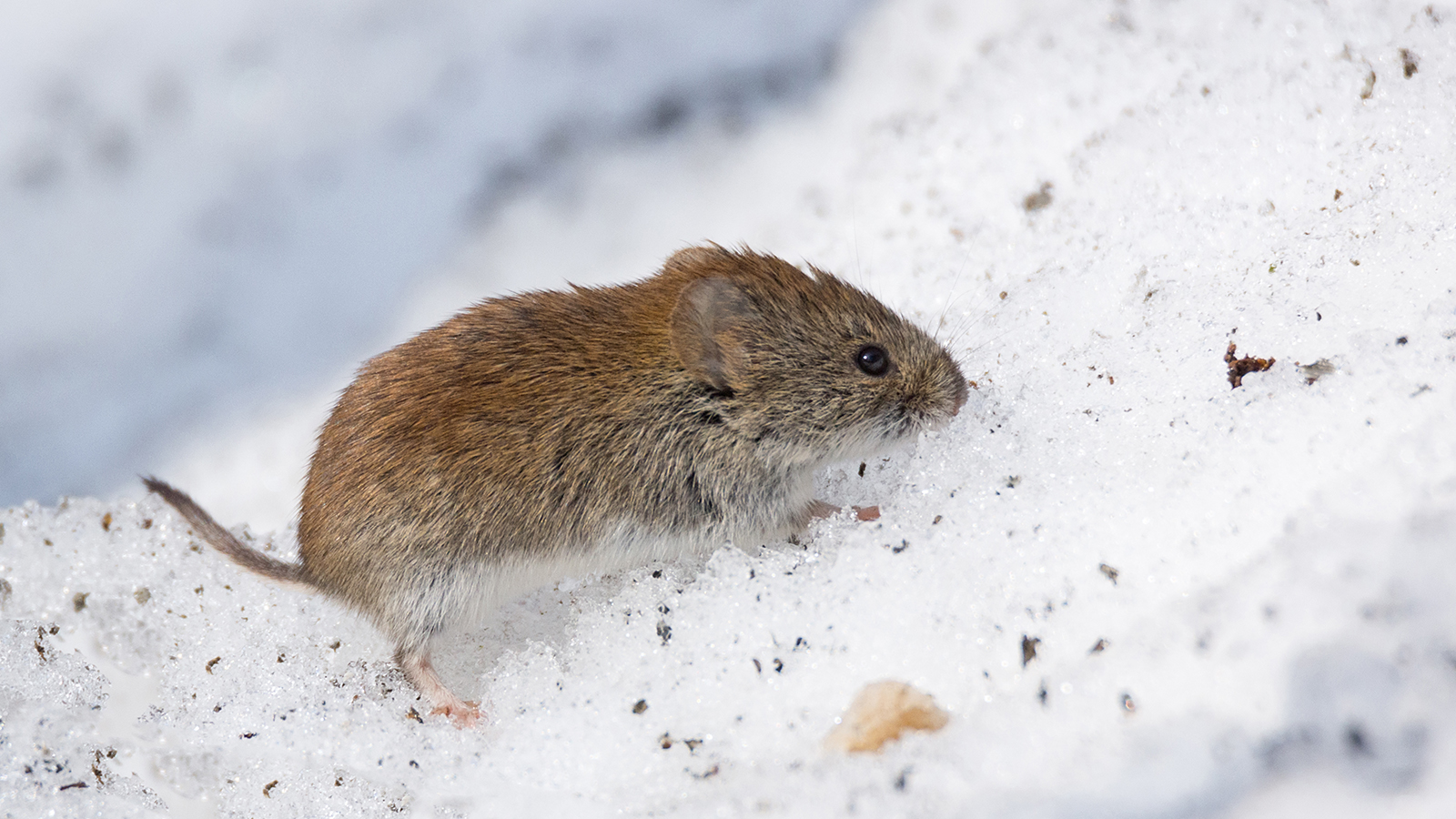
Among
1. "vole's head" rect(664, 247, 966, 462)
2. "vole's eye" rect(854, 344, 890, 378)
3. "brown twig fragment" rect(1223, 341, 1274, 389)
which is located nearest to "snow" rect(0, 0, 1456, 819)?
"brown twig fragment" rect(1223, 341, 1274, 389)

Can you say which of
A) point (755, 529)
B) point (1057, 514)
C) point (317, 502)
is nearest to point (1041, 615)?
point (1057, 514)

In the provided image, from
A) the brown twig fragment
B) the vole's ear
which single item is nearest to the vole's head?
the vole's ear

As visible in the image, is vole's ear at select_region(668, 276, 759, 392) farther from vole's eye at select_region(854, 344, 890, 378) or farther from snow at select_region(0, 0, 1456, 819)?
snow at select_region(0, 0, 1456, 819)

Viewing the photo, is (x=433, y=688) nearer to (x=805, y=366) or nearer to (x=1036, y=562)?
(x=805, y=366)

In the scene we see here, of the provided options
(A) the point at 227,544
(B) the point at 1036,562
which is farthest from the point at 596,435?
(A) the point at 227,544

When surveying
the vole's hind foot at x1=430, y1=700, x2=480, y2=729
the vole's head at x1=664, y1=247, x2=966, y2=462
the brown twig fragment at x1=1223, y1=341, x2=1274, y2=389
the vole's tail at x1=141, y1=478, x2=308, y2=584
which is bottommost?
the vole's hind foot at x1=430, y1=700, x2=480, y2=729

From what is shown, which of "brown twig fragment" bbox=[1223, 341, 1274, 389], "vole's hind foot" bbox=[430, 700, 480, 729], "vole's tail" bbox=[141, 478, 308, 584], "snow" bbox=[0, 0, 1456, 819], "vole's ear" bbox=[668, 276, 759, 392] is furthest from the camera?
"vole's tail" bbox=[141, 478, 308, 584]

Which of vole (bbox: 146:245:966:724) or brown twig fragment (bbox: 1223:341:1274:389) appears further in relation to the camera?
vole (bbox: 146:245:966:724)

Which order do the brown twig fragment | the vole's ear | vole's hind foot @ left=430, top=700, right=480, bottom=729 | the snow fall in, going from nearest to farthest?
the snow → the brown twig fragment → vole's hind foot @ left=430, top=700, right=480, bottom=729 → the vole's ear

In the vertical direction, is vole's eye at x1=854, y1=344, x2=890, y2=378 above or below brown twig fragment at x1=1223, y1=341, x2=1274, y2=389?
above
